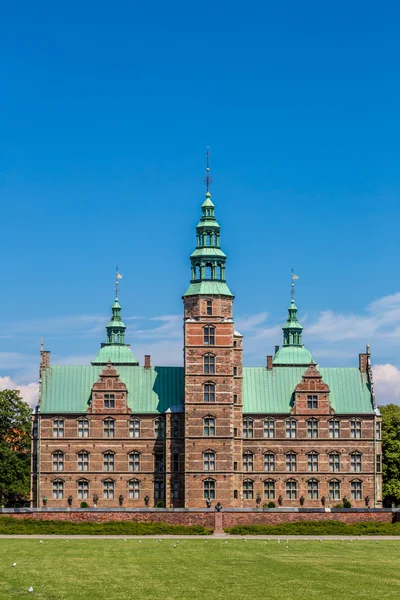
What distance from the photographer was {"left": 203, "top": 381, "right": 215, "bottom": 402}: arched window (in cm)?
9562

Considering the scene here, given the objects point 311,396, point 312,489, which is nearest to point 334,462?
point 312,489

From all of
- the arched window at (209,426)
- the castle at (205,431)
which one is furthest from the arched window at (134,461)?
the arched window at (209,426)

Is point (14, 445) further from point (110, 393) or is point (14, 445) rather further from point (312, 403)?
point (312, 403)

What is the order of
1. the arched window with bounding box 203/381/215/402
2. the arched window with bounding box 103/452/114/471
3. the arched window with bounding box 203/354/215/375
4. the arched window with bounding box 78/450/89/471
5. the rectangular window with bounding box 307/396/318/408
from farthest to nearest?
1. the rectangular window with bounding box 307/396/318/408
2. the arched window with bounding box 103/452/114/471
3. the arched window with bounding box 78/450/89/471
4. the arched window with bounding box 203/354/215/375
5. the arched window with bounding box 203/381/215/402

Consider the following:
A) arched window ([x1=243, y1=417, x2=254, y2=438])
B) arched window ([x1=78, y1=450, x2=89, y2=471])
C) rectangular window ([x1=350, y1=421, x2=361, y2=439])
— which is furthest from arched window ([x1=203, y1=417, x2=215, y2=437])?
rectangular window ([x1=350, y1=421, x2=361, y2=439])

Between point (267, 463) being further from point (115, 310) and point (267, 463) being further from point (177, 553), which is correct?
point (177, 553)

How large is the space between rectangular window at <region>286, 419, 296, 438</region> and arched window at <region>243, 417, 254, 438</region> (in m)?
3.20

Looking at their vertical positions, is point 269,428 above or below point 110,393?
below

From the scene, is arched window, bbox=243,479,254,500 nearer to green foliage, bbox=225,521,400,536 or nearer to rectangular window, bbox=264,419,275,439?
rectangular window, bbox=264,419,275,439

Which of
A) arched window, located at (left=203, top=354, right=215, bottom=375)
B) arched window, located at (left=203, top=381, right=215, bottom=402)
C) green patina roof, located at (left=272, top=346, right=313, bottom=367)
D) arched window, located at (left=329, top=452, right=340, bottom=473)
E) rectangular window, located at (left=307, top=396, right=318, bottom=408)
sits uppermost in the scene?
green patina roof, located at (left=272, top=346, right=313, bottom=367)

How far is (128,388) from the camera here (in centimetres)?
10019

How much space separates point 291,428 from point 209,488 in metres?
10.0

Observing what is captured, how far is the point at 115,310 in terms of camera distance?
123 m

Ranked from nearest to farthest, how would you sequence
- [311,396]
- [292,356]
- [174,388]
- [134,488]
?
1. [134,488]
2. [311,396]
3. [174,388]
4. [292,356]
